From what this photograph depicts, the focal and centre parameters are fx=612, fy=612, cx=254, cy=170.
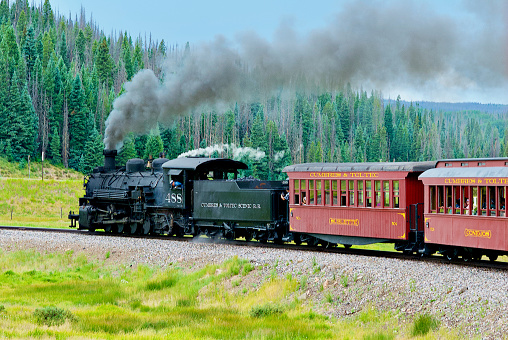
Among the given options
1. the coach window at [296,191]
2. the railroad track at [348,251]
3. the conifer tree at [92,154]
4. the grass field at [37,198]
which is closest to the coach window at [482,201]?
the railroad track at [348,251]

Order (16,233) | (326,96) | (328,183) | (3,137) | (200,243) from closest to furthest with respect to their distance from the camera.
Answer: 1. (328,183)
2. (200,243)
3. (16,233)
4. (3,137)
5. (326,96)

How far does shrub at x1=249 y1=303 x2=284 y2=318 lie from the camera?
14421 mm

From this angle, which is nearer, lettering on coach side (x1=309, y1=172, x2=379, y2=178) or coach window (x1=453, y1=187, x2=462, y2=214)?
coach window (x1=453, y1=187, x2=462, y2=214)

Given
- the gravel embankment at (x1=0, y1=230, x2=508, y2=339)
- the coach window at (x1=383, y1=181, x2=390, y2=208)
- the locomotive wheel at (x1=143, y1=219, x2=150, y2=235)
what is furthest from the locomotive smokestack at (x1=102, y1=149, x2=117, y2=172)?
the coach window at (x1=383, y1=181, x2=390, y2=208)

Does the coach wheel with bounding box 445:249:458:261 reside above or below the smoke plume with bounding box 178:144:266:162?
below

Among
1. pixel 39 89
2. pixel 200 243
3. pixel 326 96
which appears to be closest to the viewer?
pixel 200 243

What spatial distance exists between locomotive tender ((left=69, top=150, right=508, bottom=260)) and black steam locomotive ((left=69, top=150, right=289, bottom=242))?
0.14ft

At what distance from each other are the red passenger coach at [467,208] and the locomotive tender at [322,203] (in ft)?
0.09

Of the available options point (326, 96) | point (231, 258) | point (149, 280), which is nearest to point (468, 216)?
point (231, 258)

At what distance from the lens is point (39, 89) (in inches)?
3952

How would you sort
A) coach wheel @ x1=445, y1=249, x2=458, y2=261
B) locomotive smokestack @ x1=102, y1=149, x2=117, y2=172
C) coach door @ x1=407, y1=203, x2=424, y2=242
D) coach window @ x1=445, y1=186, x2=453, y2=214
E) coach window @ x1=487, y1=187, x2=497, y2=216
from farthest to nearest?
locomotive smokestack @ x1=102, y1=149, x2=117, y2=172 < coach door @ x1=407, y1=203, x2=424, y2=242 < coach wheel @ x1=445, y1=249, x2=458, y2=261 < coach window @ x1=445, y1=186, x2=453, y2=214 < coach window @ x1=487, y1=187, x2=497, y2=216

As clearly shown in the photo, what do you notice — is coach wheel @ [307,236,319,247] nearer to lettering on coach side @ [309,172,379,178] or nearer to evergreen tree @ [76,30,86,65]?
lettering on coach side @ [309,172,379,178]

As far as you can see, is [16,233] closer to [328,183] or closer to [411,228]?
[328,183]

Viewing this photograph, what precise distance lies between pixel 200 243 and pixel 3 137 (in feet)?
219
